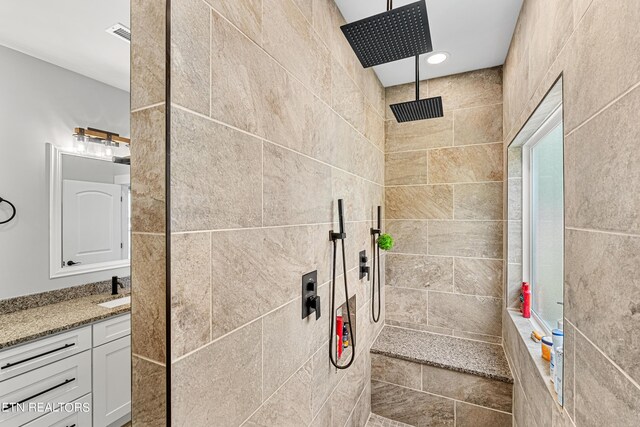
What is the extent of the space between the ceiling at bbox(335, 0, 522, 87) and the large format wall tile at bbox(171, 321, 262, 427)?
1.74 m

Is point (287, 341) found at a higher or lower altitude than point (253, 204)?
lower

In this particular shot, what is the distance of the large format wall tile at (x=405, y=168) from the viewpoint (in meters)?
2.47

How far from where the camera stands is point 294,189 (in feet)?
3.81

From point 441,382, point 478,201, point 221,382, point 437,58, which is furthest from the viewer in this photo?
point 478,201

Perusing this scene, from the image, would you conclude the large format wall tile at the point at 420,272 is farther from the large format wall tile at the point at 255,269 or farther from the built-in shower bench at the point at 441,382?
the large format wall tile at the point at 255,269

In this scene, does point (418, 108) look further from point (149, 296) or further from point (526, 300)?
point (149, 296)

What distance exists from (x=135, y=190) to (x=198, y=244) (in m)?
0.19

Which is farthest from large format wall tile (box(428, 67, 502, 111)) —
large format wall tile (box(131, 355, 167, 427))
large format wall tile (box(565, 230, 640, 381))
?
large format wall tile (box(131, 355, 167, 427))

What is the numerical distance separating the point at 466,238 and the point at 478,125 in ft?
2.95

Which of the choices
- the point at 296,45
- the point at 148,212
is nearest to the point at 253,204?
the point at 148,212

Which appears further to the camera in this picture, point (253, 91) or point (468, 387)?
point (468, 387)

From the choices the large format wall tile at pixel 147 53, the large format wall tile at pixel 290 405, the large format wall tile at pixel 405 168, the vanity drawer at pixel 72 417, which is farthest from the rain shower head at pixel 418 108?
the vanity drawer at pixel 72 417

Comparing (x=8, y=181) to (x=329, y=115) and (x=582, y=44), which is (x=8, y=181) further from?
(x=582, y=44)

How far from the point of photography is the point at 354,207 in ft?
6.00
